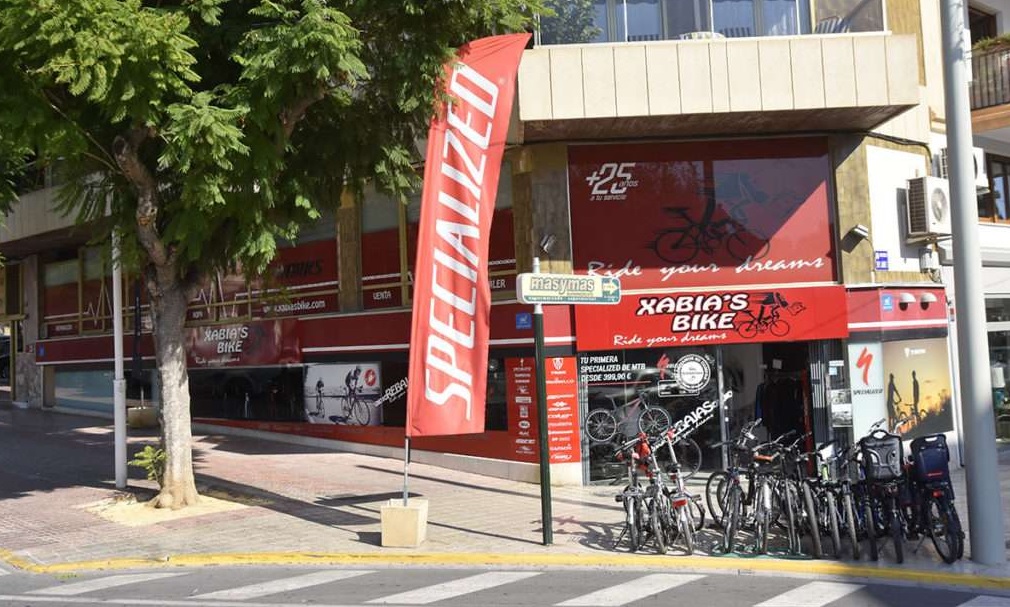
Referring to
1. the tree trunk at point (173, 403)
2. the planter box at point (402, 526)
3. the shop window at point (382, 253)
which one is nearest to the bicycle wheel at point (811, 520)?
the planter box at point (402, 526)

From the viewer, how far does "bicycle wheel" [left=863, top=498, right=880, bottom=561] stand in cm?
853

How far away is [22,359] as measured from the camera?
27766mm

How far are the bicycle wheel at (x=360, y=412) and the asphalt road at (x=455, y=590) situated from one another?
7.45 m

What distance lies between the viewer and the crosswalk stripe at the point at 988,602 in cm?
710

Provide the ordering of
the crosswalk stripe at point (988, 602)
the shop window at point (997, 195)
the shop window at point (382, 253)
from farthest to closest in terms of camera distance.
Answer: the shop window at point (997, 195) < the shop window at point (382, 253) < the crosswalk stripe at point (988, 602)

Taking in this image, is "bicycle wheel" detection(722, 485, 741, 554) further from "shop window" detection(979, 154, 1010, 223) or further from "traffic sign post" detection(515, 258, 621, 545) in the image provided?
"shop window" detection(979, 154, 1010, 223)

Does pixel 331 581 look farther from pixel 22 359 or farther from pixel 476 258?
pixel 22 359

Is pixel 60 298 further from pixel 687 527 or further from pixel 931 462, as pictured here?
pixel 931 462

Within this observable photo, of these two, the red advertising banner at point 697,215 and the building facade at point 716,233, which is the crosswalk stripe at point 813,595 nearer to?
the building facade at point 716,233

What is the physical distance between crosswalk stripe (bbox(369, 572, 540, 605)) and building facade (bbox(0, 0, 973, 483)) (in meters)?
5.10

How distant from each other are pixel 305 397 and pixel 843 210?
35.4 feet

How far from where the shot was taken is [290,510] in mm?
11695

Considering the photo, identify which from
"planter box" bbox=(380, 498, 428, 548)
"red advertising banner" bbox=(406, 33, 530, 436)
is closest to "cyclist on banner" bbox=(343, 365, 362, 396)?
"red advertising banner" bbox=(406, 33, 530, 436)

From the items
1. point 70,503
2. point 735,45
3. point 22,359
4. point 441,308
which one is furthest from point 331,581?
point 22,359
